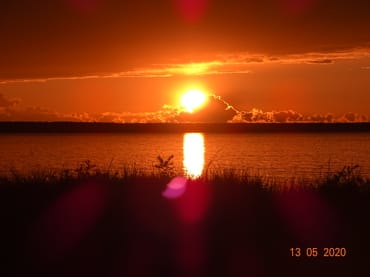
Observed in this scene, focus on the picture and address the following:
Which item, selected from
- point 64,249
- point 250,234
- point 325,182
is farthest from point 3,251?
point 325,182

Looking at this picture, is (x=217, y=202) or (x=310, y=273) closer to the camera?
(x=310, y=273)

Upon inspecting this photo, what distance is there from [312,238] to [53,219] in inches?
211

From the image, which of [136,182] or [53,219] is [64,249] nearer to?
[53,219]

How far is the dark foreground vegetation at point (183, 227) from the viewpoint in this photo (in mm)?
9961

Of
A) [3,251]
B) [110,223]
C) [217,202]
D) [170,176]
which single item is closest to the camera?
[3,251]

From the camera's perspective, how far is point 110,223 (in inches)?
494

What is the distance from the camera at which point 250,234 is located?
11.8m

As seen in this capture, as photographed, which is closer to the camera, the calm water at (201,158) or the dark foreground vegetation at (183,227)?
the dark foreground vegetation at (183,227)

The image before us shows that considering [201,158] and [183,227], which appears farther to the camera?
[201,158]

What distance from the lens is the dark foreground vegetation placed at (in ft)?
32.7

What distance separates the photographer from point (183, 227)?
12.4m

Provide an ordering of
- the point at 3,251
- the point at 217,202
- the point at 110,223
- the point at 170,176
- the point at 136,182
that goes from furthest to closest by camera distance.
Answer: the point at 170,176 < the point at 136,182 < the point at 217,202 < the point at 110,223 < the point at 3,251

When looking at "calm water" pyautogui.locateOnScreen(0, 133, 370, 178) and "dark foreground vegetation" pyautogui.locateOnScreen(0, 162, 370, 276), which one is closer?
"dark foreground vegetation" pyautogui.locateOnScreen(0, 162, 370, 276)

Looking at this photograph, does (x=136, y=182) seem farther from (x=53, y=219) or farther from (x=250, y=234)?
(x=250, y=234)
